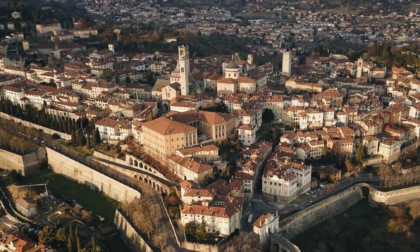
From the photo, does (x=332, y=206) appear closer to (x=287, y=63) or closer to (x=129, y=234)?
(x=129, y=234)

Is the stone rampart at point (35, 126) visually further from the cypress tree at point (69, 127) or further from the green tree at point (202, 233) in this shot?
the green tree at point (202, 233)

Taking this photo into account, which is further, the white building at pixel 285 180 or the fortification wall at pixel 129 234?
the white building at pixel 285 180

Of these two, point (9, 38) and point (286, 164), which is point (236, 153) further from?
point (9, 38)

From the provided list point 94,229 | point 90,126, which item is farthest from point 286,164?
point 90,126

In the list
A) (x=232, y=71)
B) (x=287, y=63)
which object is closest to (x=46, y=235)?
(x=232, y=71)

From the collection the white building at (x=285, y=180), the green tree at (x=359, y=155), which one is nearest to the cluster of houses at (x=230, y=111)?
the white building at (x=285, y=180)
